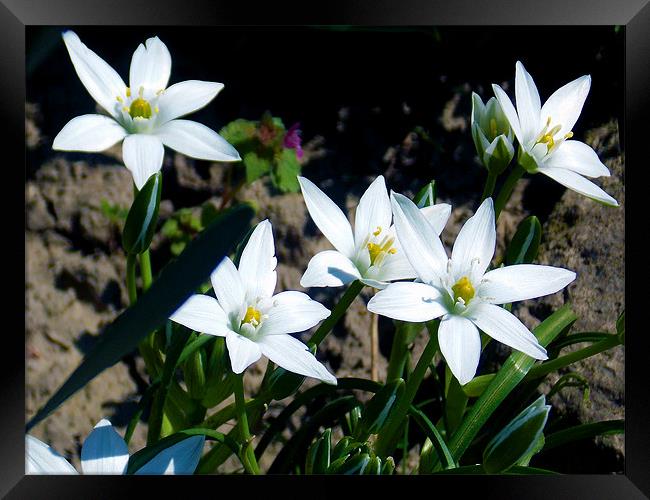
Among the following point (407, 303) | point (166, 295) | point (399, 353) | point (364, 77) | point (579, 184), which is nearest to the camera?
point (166, 295)

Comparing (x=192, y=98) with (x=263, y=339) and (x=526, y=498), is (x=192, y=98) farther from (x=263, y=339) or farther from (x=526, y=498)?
(x=526, y=498)

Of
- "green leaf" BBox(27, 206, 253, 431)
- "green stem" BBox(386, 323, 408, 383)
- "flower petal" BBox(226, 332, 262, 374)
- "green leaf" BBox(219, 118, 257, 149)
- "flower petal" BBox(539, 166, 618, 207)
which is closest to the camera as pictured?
"green leaf" BBox(27, 206, 253, 431)

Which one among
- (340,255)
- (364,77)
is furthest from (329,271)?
(364,77)

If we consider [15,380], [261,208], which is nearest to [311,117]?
[261,208]

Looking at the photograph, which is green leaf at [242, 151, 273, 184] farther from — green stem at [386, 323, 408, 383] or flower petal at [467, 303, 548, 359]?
flower petal at [467, 303, 548, 359]

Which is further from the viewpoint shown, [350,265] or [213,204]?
[213,204]

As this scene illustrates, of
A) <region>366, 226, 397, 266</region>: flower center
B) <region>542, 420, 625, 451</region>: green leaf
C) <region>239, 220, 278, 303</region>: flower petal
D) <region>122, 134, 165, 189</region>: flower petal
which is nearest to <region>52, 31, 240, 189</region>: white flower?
<region>122, 134, 165, 189</region>: flower petal
